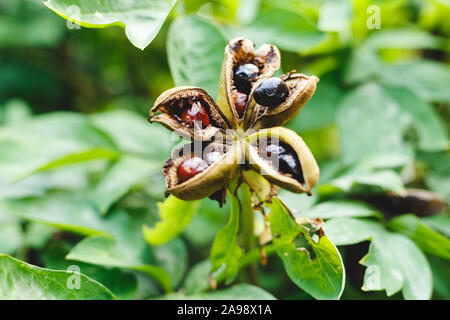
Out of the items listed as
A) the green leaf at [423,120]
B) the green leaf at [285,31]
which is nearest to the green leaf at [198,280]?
the green leaf at [285,31]

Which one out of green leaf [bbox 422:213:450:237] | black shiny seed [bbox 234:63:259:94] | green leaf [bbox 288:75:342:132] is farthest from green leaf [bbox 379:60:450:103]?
black shiny seed [bbox 234:63:259:94]

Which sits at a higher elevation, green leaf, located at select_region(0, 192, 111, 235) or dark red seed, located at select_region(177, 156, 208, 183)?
dark red seed, located at select_region(177, 156, 208, 183)

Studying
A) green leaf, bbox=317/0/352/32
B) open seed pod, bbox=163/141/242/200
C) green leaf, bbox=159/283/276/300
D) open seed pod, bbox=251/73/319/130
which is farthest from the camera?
green leaf, bbox=317/0/352/32

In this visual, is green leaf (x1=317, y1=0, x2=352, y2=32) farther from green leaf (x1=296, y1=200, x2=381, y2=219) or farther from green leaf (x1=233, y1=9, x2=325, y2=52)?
green leaf (x1=296, y1=200, x2=381, y2=219)

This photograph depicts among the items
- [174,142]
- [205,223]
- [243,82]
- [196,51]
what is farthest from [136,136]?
[243,82]

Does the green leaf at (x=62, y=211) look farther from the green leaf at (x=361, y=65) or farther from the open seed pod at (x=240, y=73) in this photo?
the green leaf at (x=361, y=65)

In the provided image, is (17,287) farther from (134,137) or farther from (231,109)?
(134,137)
